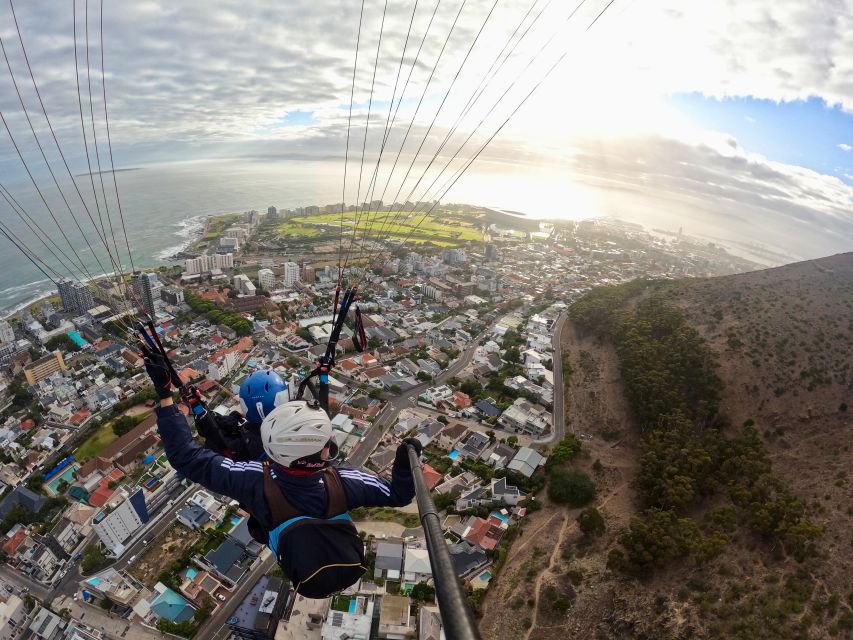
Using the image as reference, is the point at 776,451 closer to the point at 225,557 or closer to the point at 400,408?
the point at 400,408

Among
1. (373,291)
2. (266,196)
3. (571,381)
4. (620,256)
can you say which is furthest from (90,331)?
(266,196)

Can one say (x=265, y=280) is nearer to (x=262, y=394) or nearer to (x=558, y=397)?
(x=558, y=397)

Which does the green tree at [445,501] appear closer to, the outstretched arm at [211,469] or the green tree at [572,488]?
the green tree at [572,488]

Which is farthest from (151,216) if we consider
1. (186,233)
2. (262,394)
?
(262,394)

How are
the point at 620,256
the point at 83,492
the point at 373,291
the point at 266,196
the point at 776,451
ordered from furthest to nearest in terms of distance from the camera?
the point at 266,196
the point at 620,256
the point at 373,291
the point at 83,492
the point at 776,451

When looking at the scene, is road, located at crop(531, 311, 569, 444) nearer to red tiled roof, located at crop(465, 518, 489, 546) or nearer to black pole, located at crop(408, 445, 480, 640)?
red tiled roof, located at crop(465, 518, 489, 546)

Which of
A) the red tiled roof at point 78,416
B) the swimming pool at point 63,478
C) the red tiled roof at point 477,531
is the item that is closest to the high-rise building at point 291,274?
the red tiled roof at point 78,416

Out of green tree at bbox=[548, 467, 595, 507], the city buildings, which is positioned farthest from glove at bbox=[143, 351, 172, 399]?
the city buildings
